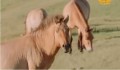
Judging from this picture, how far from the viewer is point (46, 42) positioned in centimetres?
840

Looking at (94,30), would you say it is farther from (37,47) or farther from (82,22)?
(37,47)

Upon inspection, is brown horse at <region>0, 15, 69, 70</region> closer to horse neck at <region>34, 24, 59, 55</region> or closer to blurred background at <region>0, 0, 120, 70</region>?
horse neck at <region>34, 24, 59, 55</region>

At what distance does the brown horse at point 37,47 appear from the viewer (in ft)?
26.8

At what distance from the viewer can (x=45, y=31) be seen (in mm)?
8344

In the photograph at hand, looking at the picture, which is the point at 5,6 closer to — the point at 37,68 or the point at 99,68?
the point at 99,68

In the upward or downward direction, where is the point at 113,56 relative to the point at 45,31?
downward

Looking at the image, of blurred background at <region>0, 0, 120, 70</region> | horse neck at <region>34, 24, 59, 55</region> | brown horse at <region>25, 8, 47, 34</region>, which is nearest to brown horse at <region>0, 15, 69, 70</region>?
horse neck at <region>34, 24, 59, 55</region>

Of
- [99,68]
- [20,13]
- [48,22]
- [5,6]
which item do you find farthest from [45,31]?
[5,6]

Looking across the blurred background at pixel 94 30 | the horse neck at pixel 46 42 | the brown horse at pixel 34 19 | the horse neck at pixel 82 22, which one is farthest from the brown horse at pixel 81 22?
the blurred background at pixel 94 30

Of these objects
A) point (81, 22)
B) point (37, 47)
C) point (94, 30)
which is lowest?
point (94, 30)

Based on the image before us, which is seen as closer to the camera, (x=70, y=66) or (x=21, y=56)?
(x=21, y=56)

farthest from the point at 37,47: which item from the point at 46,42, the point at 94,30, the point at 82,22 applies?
the point at 94,30

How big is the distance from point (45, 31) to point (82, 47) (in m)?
2.99

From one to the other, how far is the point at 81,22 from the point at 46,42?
2.86 metres
